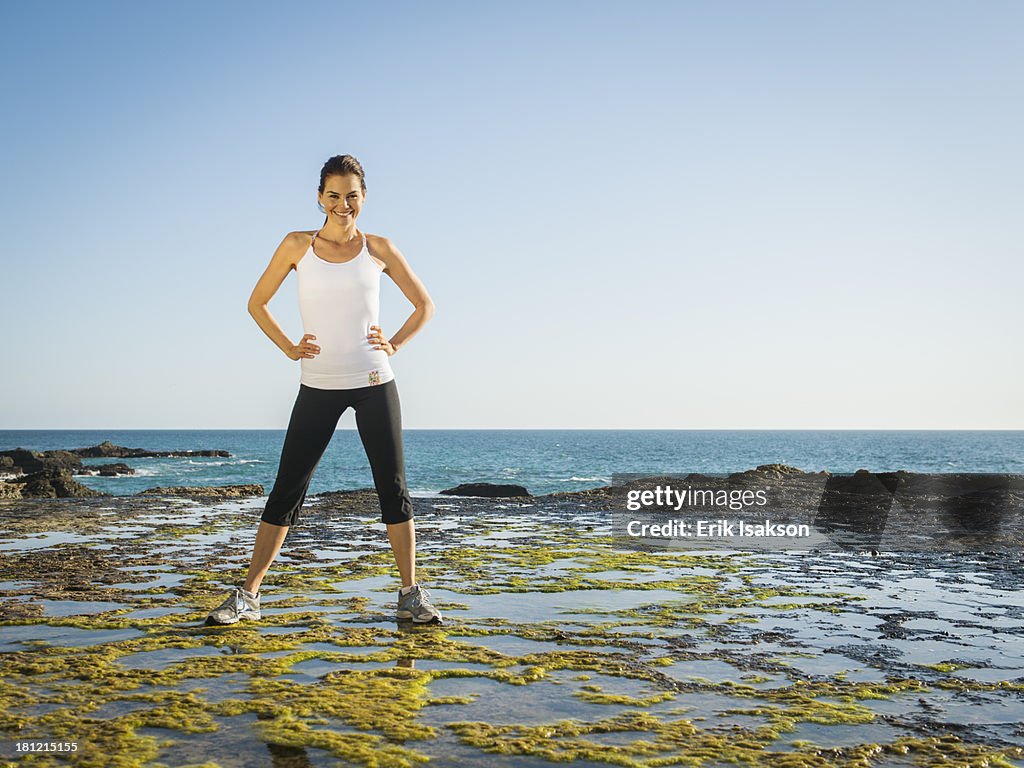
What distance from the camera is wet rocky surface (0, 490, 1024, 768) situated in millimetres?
3061

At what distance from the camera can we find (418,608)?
5.18 meters

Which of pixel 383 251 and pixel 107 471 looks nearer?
pixel 383 251

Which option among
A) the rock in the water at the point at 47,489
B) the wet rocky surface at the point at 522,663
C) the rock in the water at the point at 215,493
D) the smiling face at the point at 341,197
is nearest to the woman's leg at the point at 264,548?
the wet rocky surface at the point at 522,663

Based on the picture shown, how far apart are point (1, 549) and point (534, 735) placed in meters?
8.00

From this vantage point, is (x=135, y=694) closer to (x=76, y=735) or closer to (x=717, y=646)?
(x=76, y=735)

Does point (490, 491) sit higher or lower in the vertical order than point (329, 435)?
lower

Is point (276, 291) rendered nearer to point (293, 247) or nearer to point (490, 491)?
point (293, 247)

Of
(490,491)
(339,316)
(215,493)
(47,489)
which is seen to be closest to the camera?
(339,316)

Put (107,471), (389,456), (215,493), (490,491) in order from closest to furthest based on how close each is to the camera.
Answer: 1. (389,456)
2. (215,493)
3. (490,491)
4. (107,471)

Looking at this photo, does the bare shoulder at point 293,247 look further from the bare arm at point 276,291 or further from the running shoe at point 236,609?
the running shoe at point 236,609

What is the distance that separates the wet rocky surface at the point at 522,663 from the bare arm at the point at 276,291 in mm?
1663

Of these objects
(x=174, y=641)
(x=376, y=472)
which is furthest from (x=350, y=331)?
(x=174, y=641)

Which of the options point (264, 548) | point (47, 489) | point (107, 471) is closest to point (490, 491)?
point (47, 489)

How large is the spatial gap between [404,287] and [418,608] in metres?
1.98
